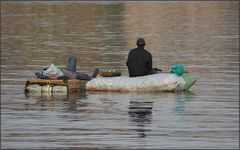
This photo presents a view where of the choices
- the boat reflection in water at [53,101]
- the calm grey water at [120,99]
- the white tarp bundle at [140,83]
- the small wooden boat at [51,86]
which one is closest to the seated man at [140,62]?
the white tarp bundle at [140,83]

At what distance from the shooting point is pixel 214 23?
69750 mm

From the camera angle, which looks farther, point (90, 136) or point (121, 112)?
point (121, 112)

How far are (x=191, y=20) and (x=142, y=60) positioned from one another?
48.3 m

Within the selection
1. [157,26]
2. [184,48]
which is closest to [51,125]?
[184,48]

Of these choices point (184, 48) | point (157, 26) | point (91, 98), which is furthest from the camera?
point (157, 26)

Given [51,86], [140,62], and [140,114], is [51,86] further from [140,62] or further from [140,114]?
[140,114]

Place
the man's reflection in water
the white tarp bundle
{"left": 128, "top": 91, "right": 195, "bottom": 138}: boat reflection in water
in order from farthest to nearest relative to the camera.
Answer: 1. the white tarp bundle
2. {"left": 128, "top": 91, "right": 195, "bottom": 138}: boat reflection in water
3. the man's reflection in water

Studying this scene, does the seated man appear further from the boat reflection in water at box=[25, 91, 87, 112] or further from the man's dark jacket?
the boat reflection in water at box=[25, 91, 87, 112]

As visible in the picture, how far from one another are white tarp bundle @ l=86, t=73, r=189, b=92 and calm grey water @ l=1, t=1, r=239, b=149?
21cm

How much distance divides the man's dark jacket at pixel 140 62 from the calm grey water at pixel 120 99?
601mm

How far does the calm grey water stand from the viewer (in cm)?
1931

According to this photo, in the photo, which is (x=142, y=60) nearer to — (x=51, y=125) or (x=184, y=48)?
(x=51, y=125)

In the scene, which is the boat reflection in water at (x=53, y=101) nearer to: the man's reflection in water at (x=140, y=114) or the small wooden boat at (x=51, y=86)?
the small wooden boat at (x=51, y=86)

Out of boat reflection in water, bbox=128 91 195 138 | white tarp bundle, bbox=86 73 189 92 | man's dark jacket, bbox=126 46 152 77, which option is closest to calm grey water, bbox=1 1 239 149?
boat reflection in water, bbox=128 91 195 138
